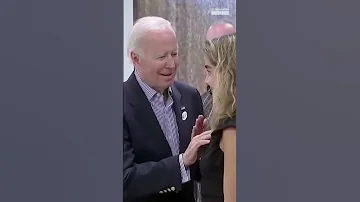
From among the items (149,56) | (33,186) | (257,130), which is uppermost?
(149,56)

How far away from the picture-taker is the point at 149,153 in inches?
96.5

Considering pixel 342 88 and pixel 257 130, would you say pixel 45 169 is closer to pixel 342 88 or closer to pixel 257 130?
pixel 257 130

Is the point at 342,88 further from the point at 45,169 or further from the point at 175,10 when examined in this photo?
the point at 45,169

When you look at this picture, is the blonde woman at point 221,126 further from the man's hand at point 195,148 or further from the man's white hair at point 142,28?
the man's white hair at point 142,28

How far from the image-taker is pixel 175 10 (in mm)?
2420

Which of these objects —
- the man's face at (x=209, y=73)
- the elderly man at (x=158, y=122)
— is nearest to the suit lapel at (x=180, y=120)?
the elderly man at (x=158, y=122)

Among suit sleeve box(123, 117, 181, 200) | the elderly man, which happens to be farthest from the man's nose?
suit sleeve box(123, 117, 181, 200)

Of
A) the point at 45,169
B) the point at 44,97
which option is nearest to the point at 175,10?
the point at 44,97

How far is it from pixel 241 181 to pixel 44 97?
0.66m

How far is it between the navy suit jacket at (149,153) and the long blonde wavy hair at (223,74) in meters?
0.07

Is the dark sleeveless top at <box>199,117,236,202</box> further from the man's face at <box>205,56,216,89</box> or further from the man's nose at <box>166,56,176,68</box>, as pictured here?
the man's nose at <box>166,56,176,68</box>

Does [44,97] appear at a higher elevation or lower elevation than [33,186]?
higher

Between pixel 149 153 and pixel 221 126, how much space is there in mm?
241

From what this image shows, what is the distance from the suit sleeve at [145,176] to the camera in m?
2.43
